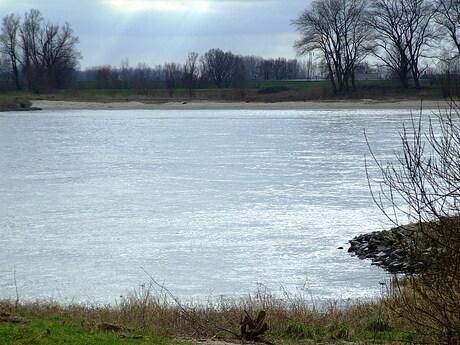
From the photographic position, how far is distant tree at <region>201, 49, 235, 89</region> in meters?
106

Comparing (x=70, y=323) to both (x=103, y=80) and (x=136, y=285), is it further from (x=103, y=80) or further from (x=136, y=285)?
(x=103, y=80)

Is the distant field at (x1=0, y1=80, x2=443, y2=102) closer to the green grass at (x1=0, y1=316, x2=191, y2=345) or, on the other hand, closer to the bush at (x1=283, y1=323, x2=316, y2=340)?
the bush at (x1=283, y1=323, x2=316, y2=340)

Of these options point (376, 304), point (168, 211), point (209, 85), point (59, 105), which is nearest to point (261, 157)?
point (168, 211)

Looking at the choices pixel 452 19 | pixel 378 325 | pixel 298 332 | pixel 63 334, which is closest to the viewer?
pixel 63 334

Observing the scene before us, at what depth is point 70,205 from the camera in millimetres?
16578

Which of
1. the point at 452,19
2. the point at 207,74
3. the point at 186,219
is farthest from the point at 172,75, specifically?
the point at 186,219

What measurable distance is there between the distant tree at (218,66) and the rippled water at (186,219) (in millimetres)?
78202

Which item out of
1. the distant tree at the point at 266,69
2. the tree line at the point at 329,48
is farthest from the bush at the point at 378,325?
the distant tree at the point at 266,69

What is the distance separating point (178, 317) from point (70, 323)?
1.46 m

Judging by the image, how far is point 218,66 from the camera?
10788 centimetres

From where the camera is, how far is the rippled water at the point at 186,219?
439 inches

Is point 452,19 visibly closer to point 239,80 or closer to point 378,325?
point 378,325

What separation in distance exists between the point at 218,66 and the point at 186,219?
94.5 meters

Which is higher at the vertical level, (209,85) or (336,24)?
(336,24)
